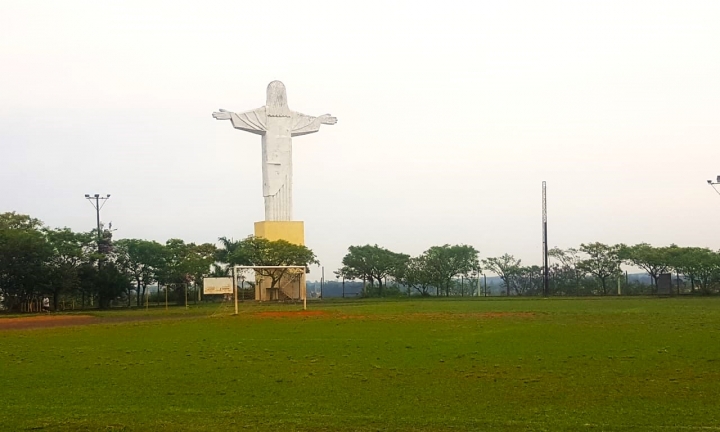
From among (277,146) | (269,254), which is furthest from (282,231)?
(277,146)

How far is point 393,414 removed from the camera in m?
11.2

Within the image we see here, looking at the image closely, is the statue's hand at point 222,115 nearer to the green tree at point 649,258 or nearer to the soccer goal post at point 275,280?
the soccer goal post at point 275,280

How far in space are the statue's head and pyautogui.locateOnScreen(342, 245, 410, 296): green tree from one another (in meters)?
16.5

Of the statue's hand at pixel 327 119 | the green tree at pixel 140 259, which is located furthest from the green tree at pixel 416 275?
the green tree at pixel 140 259

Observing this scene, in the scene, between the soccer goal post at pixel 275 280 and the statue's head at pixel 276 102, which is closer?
the soccer goal post at pixel 275 280

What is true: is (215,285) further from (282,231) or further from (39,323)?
(282,231)

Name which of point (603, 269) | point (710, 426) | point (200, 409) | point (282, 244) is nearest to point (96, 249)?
point (282, 244)

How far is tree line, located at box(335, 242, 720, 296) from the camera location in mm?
71250

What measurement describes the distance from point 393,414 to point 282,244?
54551 millimetres

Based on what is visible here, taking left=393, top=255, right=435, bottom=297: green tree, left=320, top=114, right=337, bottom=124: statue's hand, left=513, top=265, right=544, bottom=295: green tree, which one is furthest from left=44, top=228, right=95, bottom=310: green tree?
left=513, top=265, right=544, bottom=295: green tree

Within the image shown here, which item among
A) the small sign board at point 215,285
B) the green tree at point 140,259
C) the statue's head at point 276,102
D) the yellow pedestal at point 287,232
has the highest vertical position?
the statue's head at point 276,102

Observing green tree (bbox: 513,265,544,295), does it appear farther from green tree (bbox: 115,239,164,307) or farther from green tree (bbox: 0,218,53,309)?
green tree (bbox: 0,218,53,309)

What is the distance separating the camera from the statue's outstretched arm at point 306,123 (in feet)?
231

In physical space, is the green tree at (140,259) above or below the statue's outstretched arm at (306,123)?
below
